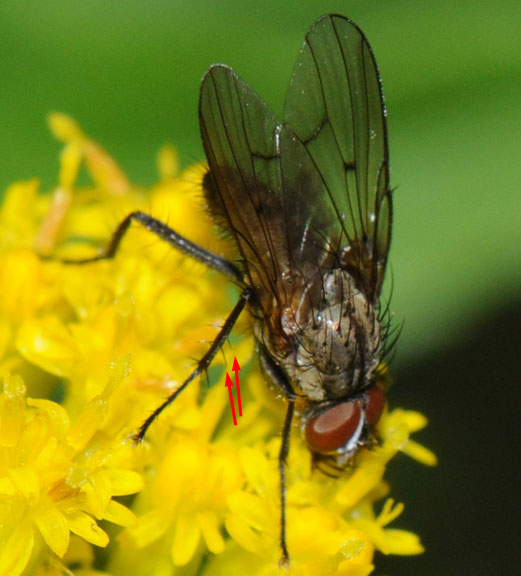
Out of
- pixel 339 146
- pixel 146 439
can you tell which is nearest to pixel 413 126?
pixel 339 146

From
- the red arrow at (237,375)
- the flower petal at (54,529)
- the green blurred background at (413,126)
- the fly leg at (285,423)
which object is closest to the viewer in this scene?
the flower petal at (54,529)

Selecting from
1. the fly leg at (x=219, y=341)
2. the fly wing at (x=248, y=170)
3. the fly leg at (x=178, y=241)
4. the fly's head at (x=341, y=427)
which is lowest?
the fly's head at (x=341, y=427)

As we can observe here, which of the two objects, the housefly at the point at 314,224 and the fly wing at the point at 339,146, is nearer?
the housefly at the point at 314,224

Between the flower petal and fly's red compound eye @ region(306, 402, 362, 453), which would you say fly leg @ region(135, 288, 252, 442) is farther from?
the flower petal

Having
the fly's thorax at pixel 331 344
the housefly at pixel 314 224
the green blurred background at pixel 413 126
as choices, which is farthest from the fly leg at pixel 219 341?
the green blurred background at pixel 413 126

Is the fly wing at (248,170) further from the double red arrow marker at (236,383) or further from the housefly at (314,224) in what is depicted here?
the double red arrow marker at (236,383)

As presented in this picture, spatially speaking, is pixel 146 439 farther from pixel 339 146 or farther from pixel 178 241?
pixel 339 146

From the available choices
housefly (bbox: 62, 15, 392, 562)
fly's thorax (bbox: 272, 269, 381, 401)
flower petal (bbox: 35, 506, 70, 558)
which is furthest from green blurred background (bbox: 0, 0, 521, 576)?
flower petal (bbox: 35, 506, 70, 558)

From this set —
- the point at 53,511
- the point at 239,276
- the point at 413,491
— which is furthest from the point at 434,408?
the point at 53,511

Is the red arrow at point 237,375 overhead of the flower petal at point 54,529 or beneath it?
overhead
